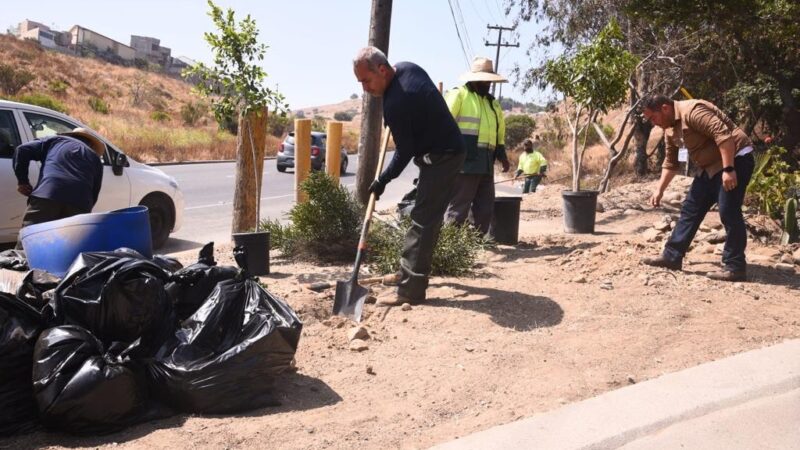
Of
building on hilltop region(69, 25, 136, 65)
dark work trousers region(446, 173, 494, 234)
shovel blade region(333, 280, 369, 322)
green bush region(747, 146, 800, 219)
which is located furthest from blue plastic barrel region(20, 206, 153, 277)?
building on hilltop region(69, 25, 136, 65)

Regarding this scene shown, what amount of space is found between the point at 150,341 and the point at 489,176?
4.45 metres

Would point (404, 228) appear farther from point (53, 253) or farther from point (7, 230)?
point (7, 230)

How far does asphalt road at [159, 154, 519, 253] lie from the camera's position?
1016cm

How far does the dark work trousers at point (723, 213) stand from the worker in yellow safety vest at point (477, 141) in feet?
6.21

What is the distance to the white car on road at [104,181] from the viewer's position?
731 centimetres

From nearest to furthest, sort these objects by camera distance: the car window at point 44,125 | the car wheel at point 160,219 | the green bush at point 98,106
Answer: the car window at point 44,125 < the car wheel at point 160,219 < the green bush at point 98,106

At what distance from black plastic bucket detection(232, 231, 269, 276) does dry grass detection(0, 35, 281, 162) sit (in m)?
22.3

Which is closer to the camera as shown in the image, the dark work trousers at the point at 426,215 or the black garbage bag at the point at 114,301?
the black garbage bag at the point at 114,301

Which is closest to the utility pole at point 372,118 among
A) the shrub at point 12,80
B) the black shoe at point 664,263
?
the black shoe at point 664,263

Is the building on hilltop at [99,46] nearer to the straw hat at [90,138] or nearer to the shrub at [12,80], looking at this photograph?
the shrub at [12,80]

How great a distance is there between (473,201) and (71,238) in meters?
4.21

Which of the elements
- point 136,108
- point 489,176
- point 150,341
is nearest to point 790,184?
point 489,176

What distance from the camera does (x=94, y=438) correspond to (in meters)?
3.27

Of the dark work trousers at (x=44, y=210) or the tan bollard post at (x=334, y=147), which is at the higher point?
the tan bollard post at (x=334, y=147)
